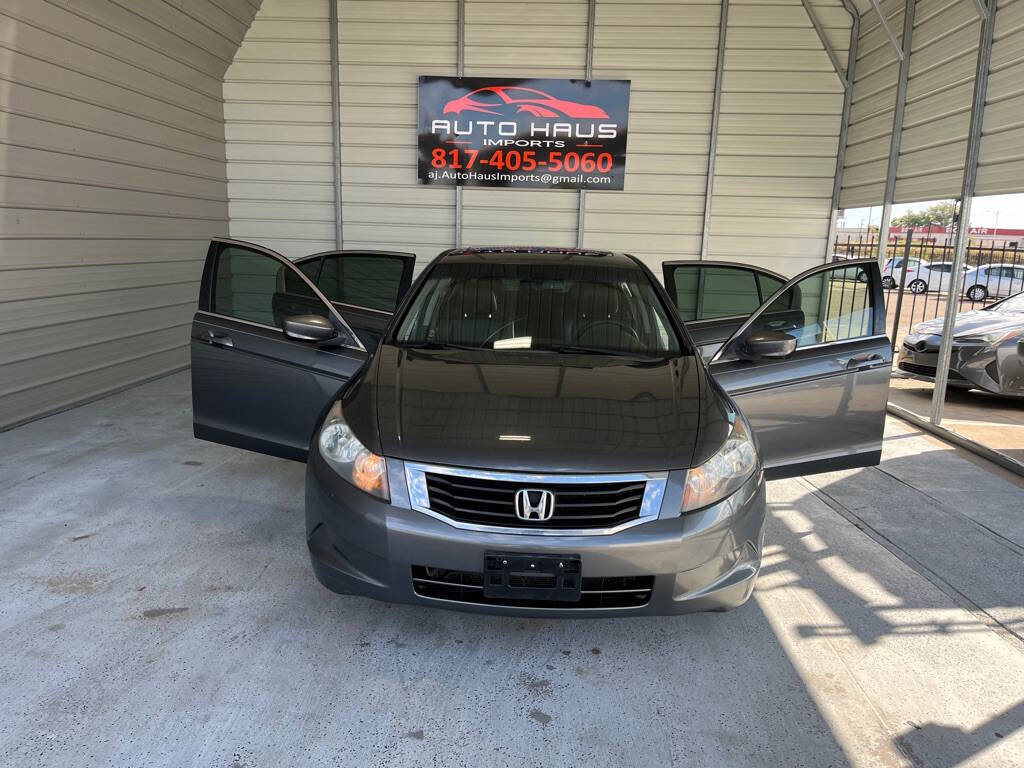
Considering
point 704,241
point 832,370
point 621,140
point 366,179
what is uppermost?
point 621,140

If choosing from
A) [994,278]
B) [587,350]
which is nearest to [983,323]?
[587,350]

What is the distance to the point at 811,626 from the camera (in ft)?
8.93

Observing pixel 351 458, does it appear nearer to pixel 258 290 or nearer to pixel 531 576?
pixel 531 576

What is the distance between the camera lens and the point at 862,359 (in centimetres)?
347

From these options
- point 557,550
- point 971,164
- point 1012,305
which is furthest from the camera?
point 1012,305

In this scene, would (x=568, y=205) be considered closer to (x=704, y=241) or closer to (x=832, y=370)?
(x=704, y=241)

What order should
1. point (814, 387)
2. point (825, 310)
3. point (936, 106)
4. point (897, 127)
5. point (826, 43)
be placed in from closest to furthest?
point (814, 387)
point (825, 310)
point (936, 106)
point (897, 127)
point (826, 43)

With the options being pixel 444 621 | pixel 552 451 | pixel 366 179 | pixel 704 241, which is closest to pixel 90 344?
pixel 366 179

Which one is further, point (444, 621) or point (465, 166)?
point (465, 166)

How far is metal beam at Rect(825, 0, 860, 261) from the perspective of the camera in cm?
745

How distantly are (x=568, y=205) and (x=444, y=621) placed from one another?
20.2 feet

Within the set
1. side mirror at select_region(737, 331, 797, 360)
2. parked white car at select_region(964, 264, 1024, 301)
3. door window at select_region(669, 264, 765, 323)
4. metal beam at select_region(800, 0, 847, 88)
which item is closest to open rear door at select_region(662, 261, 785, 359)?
door window at select_region(669, 264, 765, 323)

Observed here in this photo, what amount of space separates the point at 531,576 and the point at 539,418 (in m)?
0.52

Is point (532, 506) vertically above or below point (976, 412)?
above
